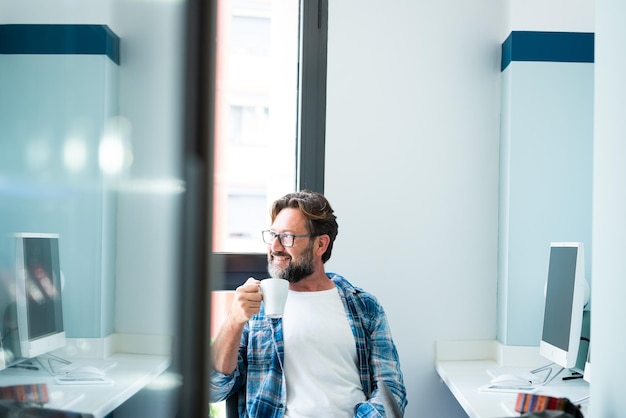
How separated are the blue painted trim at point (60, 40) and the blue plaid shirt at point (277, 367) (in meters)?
1.31

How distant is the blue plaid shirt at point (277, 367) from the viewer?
179 cm

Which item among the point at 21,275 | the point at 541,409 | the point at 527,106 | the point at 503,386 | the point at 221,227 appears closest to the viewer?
the point at 221,227

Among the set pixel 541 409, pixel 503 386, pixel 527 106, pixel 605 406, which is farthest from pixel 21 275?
pixel 527 106

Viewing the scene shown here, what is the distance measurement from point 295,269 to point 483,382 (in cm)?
74

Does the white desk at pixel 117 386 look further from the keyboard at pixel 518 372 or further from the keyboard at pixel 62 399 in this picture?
the keyboard at pixel 518 372

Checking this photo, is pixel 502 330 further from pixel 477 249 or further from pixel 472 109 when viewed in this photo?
pixel 472 109

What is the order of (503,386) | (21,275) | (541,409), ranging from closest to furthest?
(21,275), (541,409), (503,386)

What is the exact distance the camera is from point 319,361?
6.12ft

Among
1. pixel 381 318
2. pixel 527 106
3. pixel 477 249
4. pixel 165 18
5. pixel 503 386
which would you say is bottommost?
pixel 503 386

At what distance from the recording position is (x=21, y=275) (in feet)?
1.92

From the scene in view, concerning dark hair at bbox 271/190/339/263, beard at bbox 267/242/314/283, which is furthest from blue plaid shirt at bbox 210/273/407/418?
dark hair at bbox 271/190/339/263

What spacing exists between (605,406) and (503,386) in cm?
56

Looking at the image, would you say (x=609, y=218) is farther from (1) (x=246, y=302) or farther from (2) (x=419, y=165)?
(2) (x=419, y=165)

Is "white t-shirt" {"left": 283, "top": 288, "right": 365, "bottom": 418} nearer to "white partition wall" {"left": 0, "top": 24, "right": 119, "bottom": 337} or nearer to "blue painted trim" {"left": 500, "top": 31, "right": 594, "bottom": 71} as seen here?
"blue painted trim" {"left": 500, "top": 31, "right": 594, "bottom": 71}
